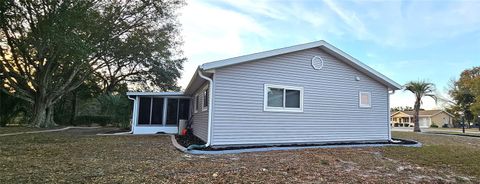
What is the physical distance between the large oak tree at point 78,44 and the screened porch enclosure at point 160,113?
3.66 metres

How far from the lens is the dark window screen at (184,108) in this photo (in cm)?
1516

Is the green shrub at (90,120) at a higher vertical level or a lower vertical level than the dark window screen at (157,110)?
lower

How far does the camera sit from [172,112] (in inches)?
592

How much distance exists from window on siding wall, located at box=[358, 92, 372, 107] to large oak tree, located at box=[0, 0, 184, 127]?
11214mm

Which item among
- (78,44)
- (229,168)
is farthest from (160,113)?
(229,168)

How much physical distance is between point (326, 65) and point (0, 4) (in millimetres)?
12006

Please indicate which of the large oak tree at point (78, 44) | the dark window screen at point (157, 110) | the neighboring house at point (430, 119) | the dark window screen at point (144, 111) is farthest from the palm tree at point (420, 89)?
the neighboring house at point (430, 119)

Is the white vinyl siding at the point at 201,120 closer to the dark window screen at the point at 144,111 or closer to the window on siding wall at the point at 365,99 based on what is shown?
the dark window screen at the point at 144,111

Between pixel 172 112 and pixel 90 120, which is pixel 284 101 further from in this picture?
pixel 90 120

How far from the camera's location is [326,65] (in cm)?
951

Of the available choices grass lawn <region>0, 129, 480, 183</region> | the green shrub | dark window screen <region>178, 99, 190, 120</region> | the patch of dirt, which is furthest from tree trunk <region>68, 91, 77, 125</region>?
grass lawn <region>0, 129, 480, 183</region>

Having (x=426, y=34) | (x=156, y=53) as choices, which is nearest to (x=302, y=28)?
(x=426, y=34)

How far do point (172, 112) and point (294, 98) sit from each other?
810cm

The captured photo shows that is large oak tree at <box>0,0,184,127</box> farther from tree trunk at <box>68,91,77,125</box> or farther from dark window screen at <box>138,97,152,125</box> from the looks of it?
dark window screen at <box>138,97,152,125</box>
